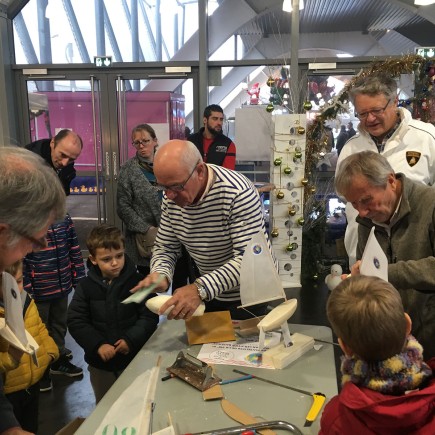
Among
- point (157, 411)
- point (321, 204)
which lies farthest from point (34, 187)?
point (321, 204)

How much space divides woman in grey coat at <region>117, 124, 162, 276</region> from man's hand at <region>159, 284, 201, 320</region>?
66.3 inches

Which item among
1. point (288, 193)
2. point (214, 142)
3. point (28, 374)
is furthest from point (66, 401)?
point (288, 193)

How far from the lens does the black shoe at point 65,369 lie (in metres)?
3.06

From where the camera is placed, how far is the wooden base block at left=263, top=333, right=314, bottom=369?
1583mm

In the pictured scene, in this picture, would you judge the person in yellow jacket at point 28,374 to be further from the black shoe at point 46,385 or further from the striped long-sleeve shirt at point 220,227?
the black shoe at point 46,385

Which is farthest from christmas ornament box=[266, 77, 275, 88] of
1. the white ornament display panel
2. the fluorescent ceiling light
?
the fluorescent ceiling light

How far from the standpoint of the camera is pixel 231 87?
18.2ft

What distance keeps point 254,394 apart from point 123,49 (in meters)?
5.17

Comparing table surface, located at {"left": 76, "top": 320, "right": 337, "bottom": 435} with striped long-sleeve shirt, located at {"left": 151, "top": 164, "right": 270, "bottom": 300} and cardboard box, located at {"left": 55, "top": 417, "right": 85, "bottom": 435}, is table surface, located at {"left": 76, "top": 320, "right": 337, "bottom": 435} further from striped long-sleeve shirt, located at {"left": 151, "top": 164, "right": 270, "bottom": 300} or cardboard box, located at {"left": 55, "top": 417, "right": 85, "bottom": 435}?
striped long-sleeve shirt, located at {"left": 151, "top": 164, "right": 270, "bottom": 300}

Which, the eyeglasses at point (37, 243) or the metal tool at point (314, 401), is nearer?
the eyeglasses at point (37, 243)

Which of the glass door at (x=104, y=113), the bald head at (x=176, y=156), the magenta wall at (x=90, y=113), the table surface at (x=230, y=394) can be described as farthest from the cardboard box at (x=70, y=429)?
the magenta wall at (x=90, y=113)

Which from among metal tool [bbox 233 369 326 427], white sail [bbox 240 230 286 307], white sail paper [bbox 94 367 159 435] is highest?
white sail [bbox 240 230 286 307]

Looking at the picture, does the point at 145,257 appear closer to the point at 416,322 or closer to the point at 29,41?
the point at 416,322

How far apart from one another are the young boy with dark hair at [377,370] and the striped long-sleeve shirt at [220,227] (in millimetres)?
720
